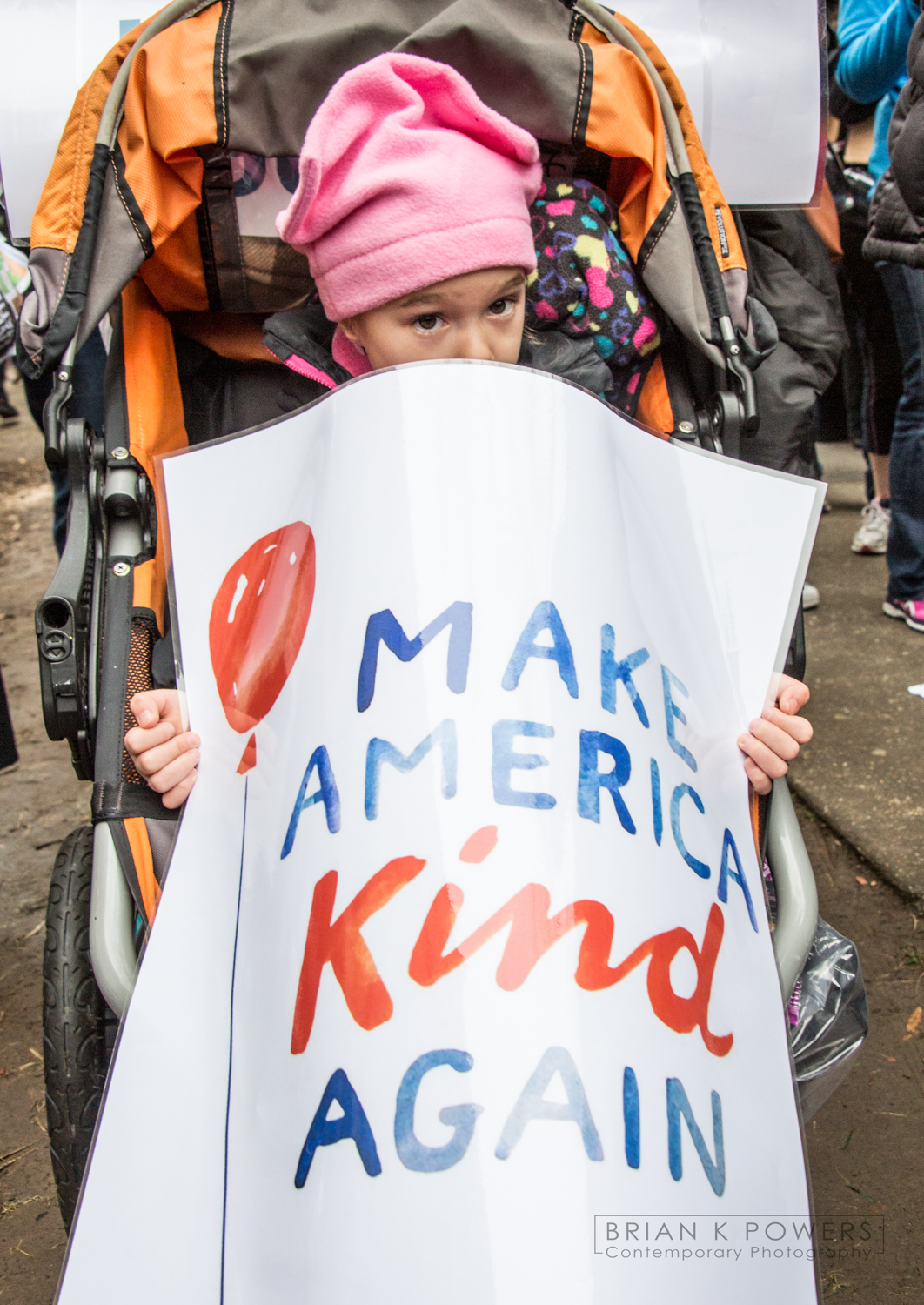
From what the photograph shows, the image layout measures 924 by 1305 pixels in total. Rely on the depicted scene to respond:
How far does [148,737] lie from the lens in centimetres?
113

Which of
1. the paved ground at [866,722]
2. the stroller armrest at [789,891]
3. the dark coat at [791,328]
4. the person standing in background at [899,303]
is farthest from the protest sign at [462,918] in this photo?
the person standing in background at [899,303]

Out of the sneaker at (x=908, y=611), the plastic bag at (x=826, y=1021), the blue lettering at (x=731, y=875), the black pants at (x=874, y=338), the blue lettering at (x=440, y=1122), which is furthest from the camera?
the black pants at (x=874, y=338)

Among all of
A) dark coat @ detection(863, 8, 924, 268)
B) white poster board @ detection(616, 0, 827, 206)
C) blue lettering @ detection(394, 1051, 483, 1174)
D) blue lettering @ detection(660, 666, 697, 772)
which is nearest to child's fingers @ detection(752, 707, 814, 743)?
blue lettering @ detection(660, 666, 697, 772)

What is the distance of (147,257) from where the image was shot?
1.45 meters

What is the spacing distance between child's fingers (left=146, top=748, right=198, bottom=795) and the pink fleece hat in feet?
2.05

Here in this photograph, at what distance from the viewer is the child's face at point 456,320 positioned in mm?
1351

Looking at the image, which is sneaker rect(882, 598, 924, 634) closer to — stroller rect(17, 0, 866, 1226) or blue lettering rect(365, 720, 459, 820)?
stroller rect(17, 0, 866, 1226)

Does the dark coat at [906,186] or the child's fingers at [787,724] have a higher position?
the dark coat at [906,186]

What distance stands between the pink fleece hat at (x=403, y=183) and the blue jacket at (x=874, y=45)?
5.26 ft

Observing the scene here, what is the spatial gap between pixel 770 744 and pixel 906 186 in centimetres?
140

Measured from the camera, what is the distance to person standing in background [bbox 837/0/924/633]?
2.50 meters

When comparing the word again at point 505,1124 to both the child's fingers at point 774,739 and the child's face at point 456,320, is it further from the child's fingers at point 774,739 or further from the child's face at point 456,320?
the child's face at point 456,320

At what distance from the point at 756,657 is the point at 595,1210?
594 millimetres

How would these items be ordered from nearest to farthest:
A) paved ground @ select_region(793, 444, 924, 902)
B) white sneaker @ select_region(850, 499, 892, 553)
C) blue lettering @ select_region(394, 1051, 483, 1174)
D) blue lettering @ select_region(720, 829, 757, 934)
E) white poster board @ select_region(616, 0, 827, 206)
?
blue lettering @ select_region(394, 1051, 483, 1174) → blue lettering @ select_region(720, 829, 757, 934) → white poster board @ select_region(616, 0, 827, 206) → paved ground @ select_region(793, 444, 924, 902) → white sneaker @ select_region(850, 499, 892, 553)
